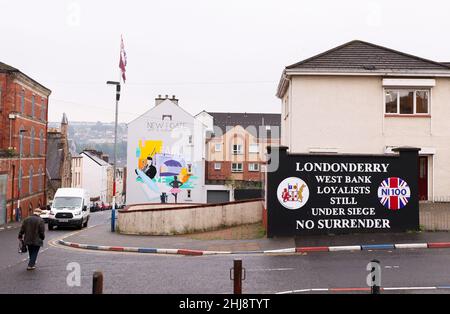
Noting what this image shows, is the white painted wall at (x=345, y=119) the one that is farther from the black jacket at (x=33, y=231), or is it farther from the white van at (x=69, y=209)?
the black jacket at (x=33, y=231)

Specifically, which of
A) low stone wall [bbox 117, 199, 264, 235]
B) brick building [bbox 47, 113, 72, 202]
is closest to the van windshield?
low stone wall [bbox 117, 199, 264, 235]

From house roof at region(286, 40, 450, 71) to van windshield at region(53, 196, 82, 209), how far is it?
50.2 ft

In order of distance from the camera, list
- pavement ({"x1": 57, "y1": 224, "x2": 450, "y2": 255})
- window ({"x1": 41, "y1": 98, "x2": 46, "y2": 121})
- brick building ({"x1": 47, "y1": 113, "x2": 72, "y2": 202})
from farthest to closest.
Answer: brick building ({"x1": 47, "y1": 113, "x2": 72, "y2": 202}) → window ({"x1": 41, "y1": 98, "x2": 46, "y2": 121}) → pavement ({"x1": 57, "y1": 224, "x2": 450, "y2": 255})

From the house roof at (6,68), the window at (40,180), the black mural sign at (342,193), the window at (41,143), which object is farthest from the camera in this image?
the window at (40,180)

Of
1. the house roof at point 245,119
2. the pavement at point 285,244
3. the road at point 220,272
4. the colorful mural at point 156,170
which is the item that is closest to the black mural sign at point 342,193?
the pavement at point 285,244

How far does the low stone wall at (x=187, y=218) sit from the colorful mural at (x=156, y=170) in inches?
1282

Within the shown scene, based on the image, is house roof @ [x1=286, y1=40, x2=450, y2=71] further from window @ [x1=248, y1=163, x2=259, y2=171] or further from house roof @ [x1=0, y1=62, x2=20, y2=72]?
window @ [x1=248, y1=163, x2=259, y2=171]

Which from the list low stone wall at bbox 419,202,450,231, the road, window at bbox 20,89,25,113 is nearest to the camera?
the road

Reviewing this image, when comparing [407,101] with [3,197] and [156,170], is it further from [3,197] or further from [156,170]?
[156,170]

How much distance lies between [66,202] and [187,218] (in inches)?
450

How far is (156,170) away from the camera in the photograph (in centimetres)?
5766

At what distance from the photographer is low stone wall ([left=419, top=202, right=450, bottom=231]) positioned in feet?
61.1

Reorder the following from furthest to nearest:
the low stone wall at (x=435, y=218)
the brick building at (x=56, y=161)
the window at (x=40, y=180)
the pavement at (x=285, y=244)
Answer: the brick building at (x=56, y=161) → the window at (x=40, y=180) → the low stone wall at (x=435, y=218) → the pavement at (x=285, y=244)

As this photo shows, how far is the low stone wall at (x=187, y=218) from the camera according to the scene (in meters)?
23.0
